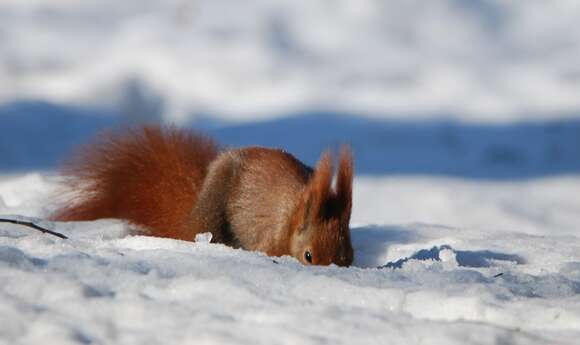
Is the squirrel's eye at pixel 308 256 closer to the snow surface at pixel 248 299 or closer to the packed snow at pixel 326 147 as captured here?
the packed snow at pixel 326 147

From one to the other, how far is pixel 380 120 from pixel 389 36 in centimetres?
184

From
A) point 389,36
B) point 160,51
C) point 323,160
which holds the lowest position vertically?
point 323,160

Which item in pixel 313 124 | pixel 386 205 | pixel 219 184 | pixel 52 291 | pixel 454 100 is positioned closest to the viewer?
pixel 52 291

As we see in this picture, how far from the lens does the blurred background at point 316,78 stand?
755 cm

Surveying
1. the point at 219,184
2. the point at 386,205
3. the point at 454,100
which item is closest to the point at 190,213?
the point at 219,184

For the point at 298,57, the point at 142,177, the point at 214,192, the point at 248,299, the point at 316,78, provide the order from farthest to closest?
the point at 298,57, the point at 316,78, the point at 142,177, the point at 214,192, the point at 248,299

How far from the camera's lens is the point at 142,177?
11.0 ft

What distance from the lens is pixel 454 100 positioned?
337 inches

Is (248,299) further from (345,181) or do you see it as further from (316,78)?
(316,78)

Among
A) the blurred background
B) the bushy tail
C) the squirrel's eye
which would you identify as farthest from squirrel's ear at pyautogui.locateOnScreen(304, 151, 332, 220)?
the blurred background

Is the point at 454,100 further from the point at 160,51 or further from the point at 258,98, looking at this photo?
the point at 160,51

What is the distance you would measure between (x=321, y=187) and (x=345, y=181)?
0.07 metres

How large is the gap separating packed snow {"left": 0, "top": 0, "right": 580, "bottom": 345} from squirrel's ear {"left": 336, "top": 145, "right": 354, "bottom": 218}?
2.4 inches

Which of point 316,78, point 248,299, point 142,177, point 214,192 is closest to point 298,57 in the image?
point 316,78
